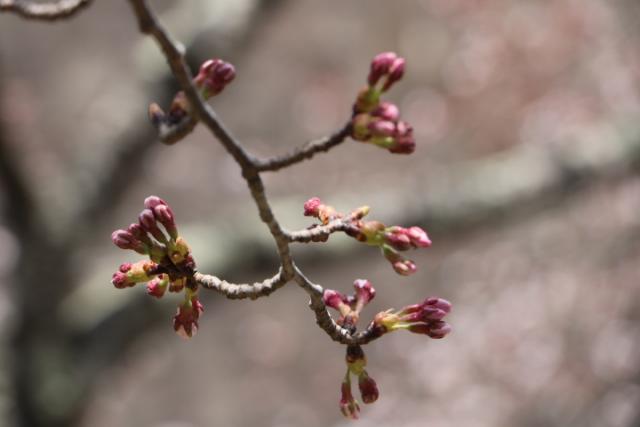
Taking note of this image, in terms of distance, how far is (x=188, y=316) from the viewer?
0.92 meters

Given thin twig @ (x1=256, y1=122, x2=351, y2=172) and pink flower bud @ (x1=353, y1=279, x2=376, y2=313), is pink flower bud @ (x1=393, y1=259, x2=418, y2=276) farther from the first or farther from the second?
thin twig @ (x1=256, y1=122, x2=351, y2=172)

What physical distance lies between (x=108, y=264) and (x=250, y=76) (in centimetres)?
390

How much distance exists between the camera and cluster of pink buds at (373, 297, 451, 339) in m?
0.94

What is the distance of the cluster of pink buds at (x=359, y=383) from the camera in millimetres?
896

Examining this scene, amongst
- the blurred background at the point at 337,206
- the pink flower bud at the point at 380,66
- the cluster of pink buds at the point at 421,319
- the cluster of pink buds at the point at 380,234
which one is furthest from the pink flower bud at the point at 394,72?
the blurred background at the point at 337,206

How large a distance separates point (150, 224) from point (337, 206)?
2968 millimetres

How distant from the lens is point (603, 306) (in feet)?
22.6

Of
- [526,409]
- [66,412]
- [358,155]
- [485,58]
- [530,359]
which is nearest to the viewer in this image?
[66,412]

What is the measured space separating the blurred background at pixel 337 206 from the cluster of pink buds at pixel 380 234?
2653mm

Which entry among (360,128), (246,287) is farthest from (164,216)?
(360,128)

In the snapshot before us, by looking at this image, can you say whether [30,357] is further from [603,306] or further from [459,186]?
[603,306]

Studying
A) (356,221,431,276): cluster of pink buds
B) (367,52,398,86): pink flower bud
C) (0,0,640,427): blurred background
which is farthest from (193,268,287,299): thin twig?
(0,0,640,427): blurred background

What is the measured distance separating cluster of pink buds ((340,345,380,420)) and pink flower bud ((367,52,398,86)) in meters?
0.27

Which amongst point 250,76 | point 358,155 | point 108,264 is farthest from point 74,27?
point 108,264
